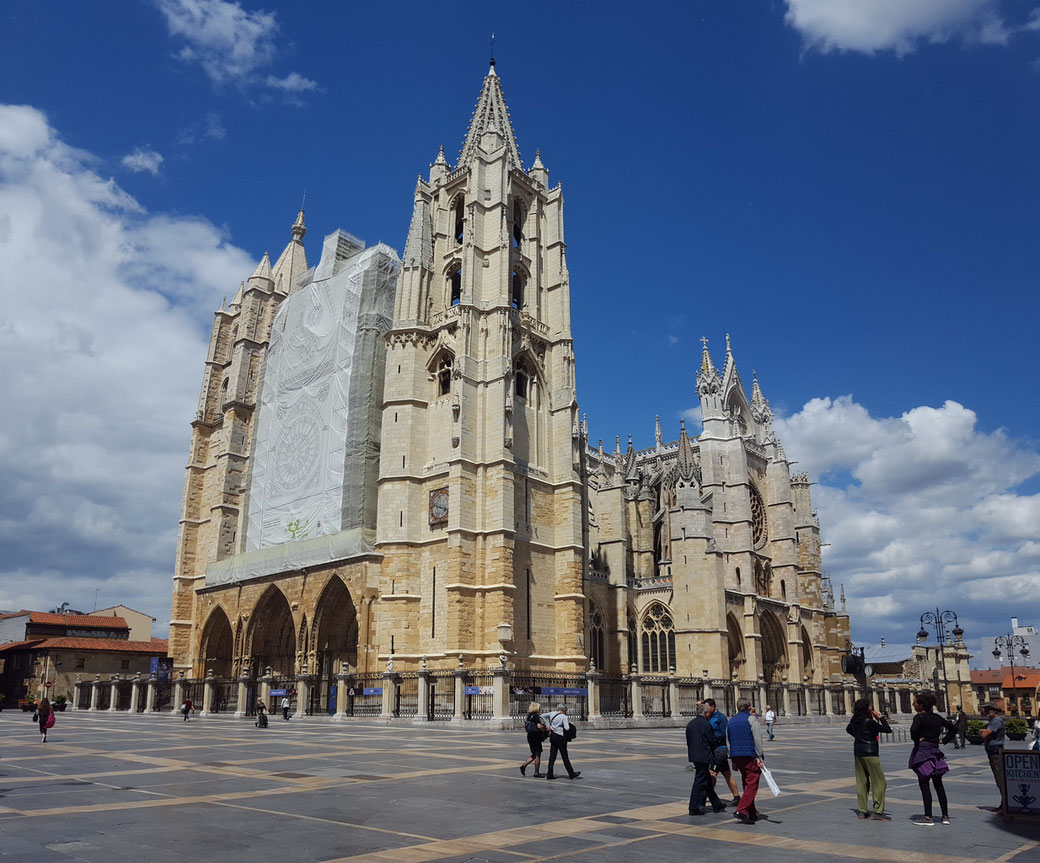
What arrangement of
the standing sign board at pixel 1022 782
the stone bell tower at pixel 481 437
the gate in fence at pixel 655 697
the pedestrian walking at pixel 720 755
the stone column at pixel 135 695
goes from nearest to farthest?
1. the standing sign board at pixel 1022 782
2. the pedestrian walking at pixel 720 755
3. the gate in fence at pixel 655 697
4. the stone bell tower at pixel 481 437
5. the stone column at pixel 135 695

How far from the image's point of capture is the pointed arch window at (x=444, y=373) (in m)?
39.7

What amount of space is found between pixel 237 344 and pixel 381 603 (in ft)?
79.1

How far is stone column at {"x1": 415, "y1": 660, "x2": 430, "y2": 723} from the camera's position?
27.7 metres

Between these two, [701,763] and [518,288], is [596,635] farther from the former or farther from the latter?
[701,763]

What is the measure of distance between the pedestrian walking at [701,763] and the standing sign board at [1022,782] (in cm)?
307

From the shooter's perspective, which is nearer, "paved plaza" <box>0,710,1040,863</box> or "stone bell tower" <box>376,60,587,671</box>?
"paved plaza" <box>0,710,1040,863</box>

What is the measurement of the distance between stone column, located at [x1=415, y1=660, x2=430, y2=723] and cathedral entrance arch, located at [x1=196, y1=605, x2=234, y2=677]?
21286 mm

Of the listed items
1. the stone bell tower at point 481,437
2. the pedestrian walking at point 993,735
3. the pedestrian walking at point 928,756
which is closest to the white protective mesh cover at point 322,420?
the stone bell tower at point 481,437

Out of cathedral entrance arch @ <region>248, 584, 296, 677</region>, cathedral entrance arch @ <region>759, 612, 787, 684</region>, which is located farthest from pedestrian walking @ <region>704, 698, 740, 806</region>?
cathedral entrance arch @ <region>759, 612, 787, 684</region>

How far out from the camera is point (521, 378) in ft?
135

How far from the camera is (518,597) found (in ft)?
119

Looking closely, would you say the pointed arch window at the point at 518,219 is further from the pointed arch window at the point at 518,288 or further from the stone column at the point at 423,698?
the stone column at the point at 423,698

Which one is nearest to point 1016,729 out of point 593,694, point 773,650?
point 593,694

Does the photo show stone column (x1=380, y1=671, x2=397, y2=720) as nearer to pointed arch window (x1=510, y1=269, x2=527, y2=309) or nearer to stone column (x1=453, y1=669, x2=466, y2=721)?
stone column (x1=453, y1=669, x2=466, y2=721)
